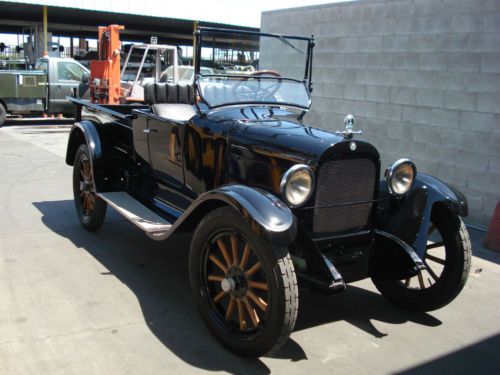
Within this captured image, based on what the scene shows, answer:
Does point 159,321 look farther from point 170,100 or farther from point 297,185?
point 170,100

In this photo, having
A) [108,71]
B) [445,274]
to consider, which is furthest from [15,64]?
[445,274]

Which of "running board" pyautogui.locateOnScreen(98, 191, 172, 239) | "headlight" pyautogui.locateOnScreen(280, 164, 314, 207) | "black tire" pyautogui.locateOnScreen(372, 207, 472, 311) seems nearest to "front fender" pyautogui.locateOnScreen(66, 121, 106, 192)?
"running board" pyautogui.locateOnScreen(98, 191, 172, 239)

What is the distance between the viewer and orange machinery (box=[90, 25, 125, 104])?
13.1 meters

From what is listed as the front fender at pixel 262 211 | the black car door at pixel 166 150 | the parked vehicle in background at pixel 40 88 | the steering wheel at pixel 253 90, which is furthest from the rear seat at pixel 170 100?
the parked vehicle in background at pixel 40 88

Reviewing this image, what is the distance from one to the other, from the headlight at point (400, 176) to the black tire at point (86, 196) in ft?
9.15

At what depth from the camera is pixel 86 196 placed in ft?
17.6

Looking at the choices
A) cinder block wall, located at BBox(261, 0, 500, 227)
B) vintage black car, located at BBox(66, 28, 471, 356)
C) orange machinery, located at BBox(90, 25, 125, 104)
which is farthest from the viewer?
orange machinery, located at BBox(90, 25, 125, 104)

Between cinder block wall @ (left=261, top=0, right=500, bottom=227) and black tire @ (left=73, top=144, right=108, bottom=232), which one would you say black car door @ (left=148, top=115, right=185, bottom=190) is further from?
cinder block wall @ (left=261, top=0, right=500, bottom=227)

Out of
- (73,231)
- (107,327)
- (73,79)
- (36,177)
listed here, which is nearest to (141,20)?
(73,79)

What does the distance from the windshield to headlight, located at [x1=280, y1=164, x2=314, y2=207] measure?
1.28 metres

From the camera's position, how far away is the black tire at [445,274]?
3.58 meters

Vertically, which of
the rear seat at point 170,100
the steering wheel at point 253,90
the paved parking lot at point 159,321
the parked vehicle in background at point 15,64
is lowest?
the paved parking lot at point 159,321

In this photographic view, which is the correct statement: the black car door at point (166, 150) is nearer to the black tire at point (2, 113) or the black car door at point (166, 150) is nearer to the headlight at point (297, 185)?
the headlight at point (297, 185)

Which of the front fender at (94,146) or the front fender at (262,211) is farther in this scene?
the front fender at (94,146)
